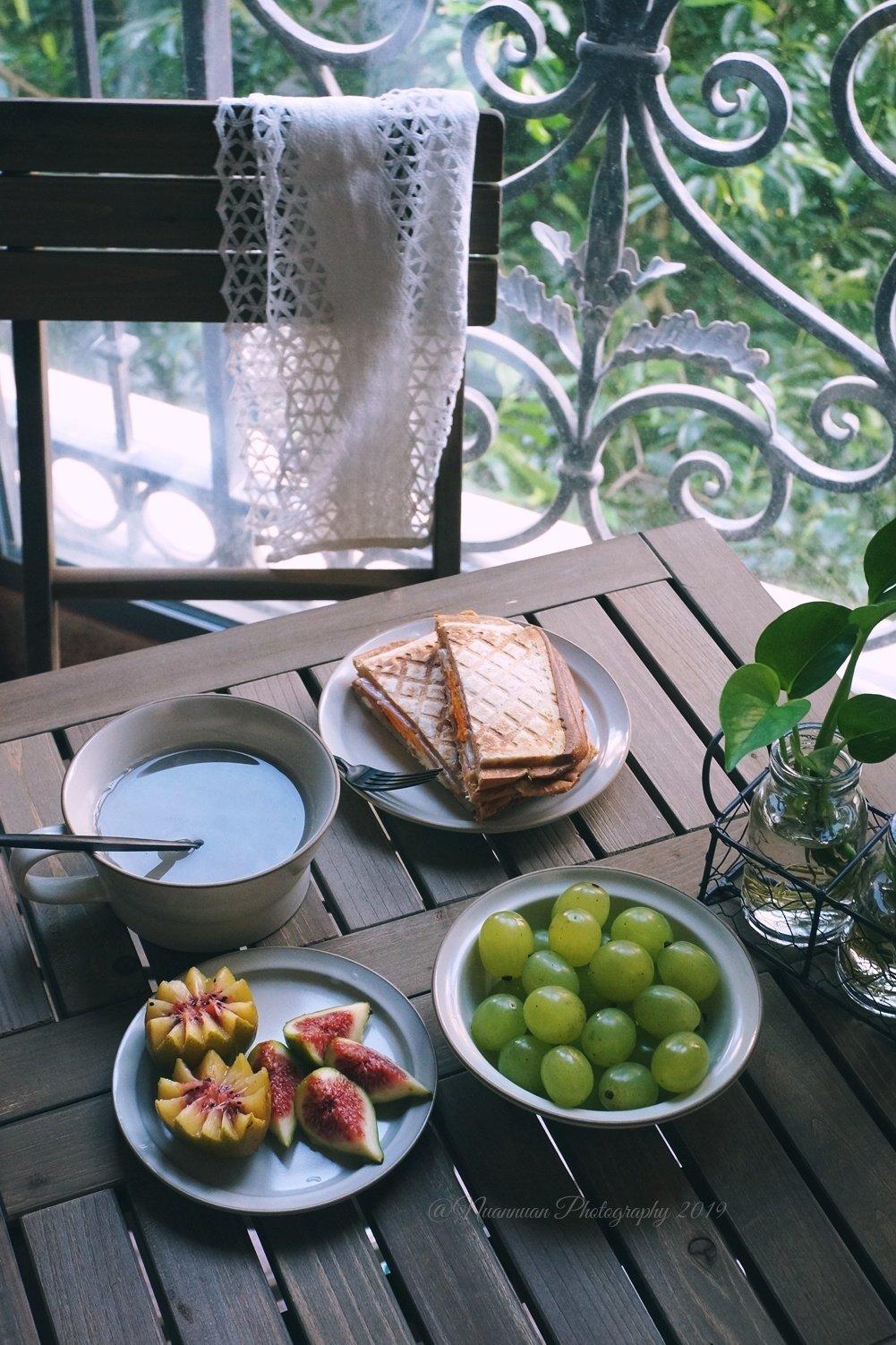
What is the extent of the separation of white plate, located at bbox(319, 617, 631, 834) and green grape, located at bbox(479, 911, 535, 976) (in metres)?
0.14

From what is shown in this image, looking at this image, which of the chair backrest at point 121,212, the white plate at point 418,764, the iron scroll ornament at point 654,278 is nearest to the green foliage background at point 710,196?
the iron scroll ornament at point 654,278

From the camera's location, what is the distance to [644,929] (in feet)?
2.78

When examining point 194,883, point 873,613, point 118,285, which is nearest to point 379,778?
point 194,883

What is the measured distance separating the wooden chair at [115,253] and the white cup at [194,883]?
0.57 meters

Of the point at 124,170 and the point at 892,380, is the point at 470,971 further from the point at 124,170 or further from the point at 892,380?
the point at 892,380

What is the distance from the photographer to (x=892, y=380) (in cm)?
175

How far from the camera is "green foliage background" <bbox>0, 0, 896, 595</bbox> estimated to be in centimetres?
165

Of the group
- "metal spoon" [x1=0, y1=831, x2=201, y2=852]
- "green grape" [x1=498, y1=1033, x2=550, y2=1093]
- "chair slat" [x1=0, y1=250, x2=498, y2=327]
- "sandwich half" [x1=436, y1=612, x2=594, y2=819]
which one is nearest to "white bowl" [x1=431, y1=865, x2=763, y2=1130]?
"green grape" [x1=498, y1=1033, x2=550, y2=1093]

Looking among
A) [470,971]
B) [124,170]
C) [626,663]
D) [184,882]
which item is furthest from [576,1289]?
[124,170]

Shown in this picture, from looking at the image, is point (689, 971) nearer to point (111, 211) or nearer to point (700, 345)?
point (111, 211)

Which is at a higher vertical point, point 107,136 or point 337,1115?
point 107,136

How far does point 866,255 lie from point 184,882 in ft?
4.36

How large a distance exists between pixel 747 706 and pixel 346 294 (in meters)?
0.76

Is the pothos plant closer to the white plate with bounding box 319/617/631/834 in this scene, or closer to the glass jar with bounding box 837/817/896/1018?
the glass jar with bounding box 837/817/896/1018
